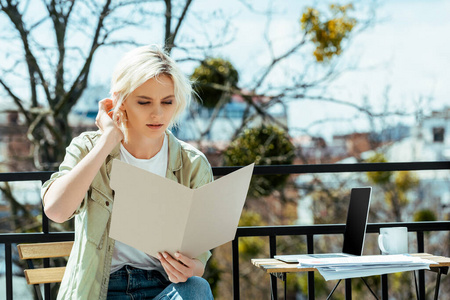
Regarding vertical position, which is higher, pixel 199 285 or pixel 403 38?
pixel 403 38

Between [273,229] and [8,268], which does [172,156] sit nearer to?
[273,229]

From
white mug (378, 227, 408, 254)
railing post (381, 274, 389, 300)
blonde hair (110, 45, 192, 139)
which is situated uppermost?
blonde hair (110, 45, 192, 139)

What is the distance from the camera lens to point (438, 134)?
386 inches

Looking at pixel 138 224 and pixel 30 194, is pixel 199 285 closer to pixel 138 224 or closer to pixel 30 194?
pixel 138 224

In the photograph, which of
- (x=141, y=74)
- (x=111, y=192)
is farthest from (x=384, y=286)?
(x=141, y=74)

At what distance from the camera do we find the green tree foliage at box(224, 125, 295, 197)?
15.3 ft

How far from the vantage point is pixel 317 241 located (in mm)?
9914

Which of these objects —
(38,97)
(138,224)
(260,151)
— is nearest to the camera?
(138,224)

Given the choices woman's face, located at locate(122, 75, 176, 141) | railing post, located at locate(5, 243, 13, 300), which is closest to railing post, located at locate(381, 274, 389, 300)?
woman's face, located at locate(122, 75, 176, 141)

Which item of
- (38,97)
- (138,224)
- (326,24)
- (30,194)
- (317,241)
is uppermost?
(326,24)

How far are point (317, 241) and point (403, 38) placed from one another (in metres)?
4.11

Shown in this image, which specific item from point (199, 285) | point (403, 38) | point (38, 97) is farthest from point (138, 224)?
point (403, 38)

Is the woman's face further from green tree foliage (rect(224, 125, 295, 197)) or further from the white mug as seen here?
green tree foliage (rect(224, 125, 295, 197))

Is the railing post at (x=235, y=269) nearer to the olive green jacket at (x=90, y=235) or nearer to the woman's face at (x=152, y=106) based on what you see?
the olive green jacket at (x=90, y=235)
